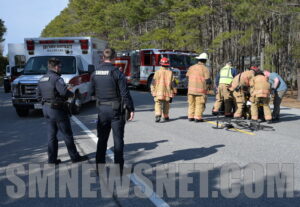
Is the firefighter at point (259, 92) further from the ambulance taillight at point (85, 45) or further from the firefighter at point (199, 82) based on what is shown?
the ambulance taillight at point (85, 45)

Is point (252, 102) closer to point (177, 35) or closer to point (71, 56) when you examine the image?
point (71, 56)

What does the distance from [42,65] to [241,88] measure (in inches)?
263

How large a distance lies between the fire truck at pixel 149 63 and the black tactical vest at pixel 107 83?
49.4ft

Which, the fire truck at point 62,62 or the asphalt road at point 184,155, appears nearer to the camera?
the asphalt road at point 184,155

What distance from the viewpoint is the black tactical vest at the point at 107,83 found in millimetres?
4902

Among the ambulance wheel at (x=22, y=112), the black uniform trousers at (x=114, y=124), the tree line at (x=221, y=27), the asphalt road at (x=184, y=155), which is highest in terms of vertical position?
the tree line at (x=221, y=27)

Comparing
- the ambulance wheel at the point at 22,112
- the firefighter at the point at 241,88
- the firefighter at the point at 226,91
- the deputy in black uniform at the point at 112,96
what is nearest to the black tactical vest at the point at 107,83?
the deputy in black uniform at the point at 112,96

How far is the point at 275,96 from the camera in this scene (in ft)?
34.1

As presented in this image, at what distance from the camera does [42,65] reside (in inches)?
464

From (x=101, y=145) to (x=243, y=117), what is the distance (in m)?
6.56

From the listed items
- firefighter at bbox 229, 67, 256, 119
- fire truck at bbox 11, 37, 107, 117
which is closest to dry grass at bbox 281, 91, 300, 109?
firefighter at bbox 229, 67, 256, 119

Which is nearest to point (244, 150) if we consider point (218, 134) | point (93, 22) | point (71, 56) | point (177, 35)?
point (218, 134)

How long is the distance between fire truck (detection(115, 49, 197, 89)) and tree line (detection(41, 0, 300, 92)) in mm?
→ 2452

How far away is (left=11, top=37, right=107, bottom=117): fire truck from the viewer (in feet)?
35.3
